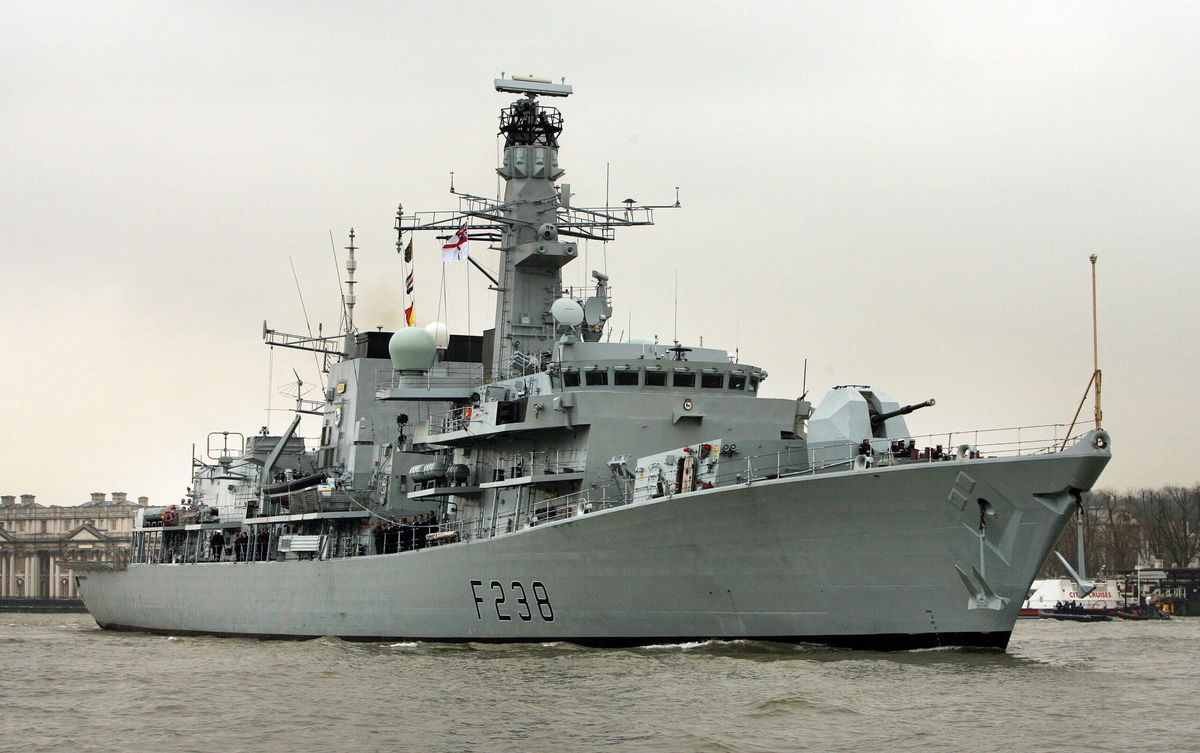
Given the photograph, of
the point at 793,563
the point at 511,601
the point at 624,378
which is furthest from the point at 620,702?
the point at 624,378

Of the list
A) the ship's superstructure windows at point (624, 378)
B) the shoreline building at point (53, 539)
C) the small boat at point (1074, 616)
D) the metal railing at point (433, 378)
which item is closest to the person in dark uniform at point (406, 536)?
the metal railing at point (433, 378)

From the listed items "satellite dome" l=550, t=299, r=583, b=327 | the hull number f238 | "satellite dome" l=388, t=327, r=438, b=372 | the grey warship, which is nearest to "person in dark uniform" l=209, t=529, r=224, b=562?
the grey warship

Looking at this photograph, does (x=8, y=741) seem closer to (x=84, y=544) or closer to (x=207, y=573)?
(x=207, y=573)

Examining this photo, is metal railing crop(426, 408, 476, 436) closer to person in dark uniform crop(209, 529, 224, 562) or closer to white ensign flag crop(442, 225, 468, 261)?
white ensign flag crop(442, 225, 468, 261)

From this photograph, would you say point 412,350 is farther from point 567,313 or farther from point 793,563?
point 793,563

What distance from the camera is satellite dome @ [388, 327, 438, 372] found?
30016 mm

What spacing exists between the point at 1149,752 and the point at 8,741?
12478mm

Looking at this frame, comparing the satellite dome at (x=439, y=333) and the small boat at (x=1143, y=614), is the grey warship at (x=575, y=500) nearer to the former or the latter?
the satellite dome at (x=439, y=333)

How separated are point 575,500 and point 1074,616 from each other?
31.5 m

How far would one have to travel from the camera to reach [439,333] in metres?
30.8

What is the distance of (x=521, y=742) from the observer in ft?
50.6

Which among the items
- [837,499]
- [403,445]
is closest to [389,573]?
[403,445]

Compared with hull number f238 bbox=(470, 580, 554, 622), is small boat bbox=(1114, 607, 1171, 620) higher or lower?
lower

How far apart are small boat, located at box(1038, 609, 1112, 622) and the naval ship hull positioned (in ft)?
99.4
